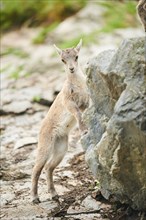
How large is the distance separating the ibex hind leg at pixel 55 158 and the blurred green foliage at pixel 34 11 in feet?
40.0

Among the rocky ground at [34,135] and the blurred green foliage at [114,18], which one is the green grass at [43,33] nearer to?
the rocky ground at [34,135]

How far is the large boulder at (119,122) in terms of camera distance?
6.95 m

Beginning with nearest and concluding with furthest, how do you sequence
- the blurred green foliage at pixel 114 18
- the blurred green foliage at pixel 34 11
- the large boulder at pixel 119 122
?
the large boulder at pixel 119 122
the blurred green foliage at pixel 114 18
the blurred green foliage at pixel 34 11

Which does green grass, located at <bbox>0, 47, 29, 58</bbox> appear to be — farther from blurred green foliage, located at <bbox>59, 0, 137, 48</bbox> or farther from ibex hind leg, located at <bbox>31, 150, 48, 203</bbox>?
ibex hind leg, located at <bbox>31, 150, 48, 203</bbox>

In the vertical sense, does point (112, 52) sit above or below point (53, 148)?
above

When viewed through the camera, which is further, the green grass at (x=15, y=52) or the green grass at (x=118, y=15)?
the green grass at (x=118, y=15)

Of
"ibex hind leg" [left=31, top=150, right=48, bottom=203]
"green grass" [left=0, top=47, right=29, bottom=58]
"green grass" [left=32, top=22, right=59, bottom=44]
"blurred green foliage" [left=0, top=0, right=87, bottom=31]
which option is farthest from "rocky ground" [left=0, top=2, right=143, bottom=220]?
"blurred green foliage" [left=0, top=0, right=87, bottom=31]

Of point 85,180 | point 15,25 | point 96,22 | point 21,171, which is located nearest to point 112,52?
point 85,180

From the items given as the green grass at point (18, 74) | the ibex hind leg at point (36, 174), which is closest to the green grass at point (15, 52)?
the green grass at point (18, 74)

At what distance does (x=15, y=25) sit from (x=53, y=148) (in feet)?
43.9

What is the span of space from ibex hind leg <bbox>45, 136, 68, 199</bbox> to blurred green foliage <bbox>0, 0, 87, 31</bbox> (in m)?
12.2

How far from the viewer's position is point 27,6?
2272 cm

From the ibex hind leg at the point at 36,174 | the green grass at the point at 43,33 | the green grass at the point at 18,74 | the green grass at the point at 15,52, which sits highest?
the green grass at the point at 43,33

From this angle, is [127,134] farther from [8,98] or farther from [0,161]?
[8,98]
